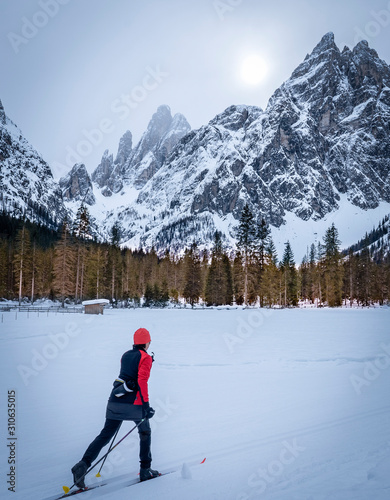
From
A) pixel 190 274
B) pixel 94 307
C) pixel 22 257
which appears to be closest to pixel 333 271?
pixel 190 274

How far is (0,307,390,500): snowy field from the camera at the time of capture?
13.1 feet

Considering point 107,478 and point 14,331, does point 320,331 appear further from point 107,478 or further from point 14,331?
point 14,331

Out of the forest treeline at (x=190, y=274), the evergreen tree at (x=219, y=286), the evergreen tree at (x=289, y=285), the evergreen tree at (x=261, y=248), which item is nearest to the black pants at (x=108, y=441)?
the forest treeline at (x=190, y=274)

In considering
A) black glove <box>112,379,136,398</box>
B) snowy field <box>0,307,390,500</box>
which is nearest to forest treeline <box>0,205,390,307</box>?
snowy field <box>0,307,390,500</box>

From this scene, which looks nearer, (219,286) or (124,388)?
(124,388)

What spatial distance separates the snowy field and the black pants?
0.33 meters

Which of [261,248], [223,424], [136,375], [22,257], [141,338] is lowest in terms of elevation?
[223,424]

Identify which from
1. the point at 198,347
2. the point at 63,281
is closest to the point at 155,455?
the point at 198,347

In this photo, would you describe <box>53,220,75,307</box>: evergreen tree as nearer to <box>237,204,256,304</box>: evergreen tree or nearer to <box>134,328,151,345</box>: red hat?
<box>237,204,256,304</box>: evergreen tree

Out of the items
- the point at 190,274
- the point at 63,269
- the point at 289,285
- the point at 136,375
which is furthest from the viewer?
the point at 289,285

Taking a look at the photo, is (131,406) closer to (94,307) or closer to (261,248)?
(94,307)

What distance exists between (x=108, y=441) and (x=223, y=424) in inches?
107

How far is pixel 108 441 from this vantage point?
4281 millimetres

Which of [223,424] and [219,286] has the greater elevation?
[219,286]
